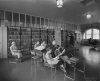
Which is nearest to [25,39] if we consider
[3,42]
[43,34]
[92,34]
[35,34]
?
[35,34]

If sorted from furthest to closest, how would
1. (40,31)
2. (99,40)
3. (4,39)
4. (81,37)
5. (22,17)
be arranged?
(81,37) → (99,40) → (40,31) → (22,17) → (4,39)

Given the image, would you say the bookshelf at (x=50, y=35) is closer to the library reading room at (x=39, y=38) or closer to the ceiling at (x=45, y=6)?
the library reading room at (x=39, y=38)

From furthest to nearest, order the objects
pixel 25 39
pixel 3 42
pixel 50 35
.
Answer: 1. pixel 50 35
2. pixel 25 39
3. pixel 3 42

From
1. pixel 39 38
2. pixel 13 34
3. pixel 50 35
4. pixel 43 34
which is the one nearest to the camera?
pixel 13 34

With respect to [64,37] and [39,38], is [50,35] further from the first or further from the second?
[64,37]

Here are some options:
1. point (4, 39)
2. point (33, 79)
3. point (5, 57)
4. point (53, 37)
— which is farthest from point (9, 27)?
point (33, 79)

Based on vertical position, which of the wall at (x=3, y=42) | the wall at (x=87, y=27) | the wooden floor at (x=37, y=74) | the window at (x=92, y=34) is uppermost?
the wall at (x=87, y=27)

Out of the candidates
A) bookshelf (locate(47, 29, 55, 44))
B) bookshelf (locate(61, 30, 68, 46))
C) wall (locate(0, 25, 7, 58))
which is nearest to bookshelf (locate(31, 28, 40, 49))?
bookshelf (locate(47, 29, 55, 44))

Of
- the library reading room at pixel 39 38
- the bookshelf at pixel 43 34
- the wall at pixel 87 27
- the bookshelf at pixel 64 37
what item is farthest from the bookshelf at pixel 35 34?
the wall at pixel 87 27

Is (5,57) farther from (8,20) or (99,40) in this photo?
(99,40)

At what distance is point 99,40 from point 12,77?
41.7ft

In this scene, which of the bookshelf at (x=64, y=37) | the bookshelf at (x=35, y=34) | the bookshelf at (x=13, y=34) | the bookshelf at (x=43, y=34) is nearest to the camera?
the bookshelf at (x=13, y=34)

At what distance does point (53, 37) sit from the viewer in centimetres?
825

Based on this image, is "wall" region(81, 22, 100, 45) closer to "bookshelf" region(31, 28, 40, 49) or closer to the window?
the window
